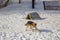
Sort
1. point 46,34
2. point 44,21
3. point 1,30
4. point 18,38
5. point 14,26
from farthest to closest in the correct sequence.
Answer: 1. point 44,21
2. point 14,26
3. point 1,30
4. point 46,34
5. point 18,38

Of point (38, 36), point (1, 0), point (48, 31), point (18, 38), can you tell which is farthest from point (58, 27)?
point (1, 0)

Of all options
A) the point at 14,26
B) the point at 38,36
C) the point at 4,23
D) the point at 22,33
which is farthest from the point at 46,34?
the point at 4,23

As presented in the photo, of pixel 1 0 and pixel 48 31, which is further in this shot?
pixel 1 0

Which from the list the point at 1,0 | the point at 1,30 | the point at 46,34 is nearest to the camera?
the point at 46,34

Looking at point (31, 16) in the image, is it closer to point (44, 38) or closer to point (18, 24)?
point (18, 24)

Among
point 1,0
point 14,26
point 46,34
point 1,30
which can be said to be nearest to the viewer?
point 46,34

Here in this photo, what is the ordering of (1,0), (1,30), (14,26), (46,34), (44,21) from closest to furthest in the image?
1. (46,34)
2. (1,30)
3. (14,26)
4. (44,21)
5. (1,0)

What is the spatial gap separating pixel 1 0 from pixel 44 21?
2.56m

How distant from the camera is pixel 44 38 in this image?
97.4 inches

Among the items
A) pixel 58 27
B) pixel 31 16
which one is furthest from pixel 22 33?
pixel 31 16

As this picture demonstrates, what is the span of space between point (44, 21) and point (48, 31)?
0.65m

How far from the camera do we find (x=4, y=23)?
326 centimetres

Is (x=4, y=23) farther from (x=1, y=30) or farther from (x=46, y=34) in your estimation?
(x=46, y=34)

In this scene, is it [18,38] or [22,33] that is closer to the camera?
[18,38]
